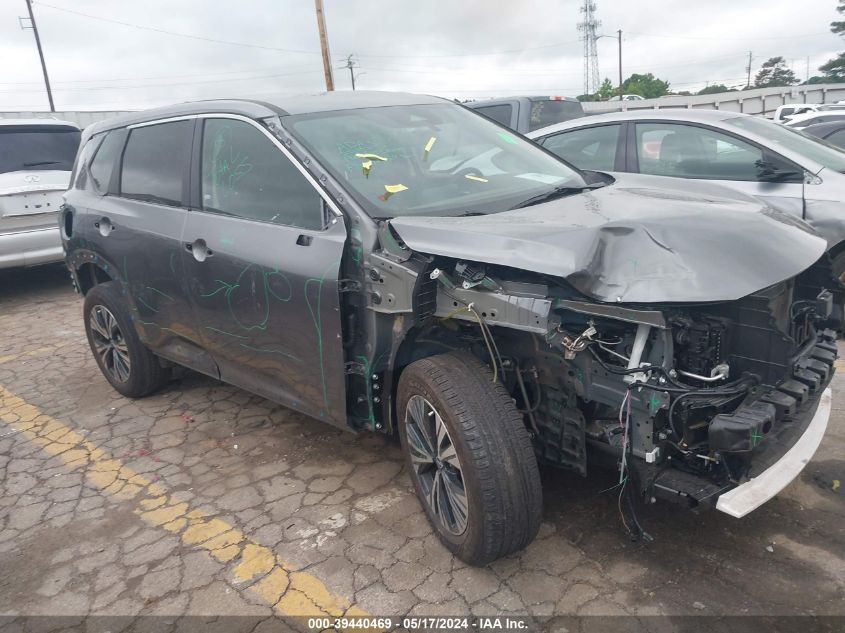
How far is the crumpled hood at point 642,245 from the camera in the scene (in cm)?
220

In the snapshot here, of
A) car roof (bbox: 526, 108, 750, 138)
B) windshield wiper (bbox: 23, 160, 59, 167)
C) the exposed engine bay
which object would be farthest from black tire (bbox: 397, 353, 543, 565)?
windshield wiper (bbox: 23, 160, 59, 167)

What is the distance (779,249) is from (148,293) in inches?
135

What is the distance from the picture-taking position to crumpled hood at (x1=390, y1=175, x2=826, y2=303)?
220cm

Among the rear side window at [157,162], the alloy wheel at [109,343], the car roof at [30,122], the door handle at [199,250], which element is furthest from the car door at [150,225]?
the car roof at [30,122]

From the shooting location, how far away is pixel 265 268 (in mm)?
3182

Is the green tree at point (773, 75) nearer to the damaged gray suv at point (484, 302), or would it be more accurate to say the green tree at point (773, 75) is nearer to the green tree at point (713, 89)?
the green tree at point (713, 89)

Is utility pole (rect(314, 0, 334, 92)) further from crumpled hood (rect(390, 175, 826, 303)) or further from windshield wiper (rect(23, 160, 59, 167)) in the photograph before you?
crumpled hood (rect(390, 175, 826, 303))

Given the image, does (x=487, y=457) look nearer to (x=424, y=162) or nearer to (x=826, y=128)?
(x=424, y=162)

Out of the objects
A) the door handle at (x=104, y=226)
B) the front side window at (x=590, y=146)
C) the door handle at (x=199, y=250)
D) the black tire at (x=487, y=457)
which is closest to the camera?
the black tire at (x=487, y=457)

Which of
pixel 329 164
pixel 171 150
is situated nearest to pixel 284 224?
pixel 329 164

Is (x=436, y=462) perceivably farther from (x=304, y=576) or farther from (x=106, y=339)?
(x=106, y=339)

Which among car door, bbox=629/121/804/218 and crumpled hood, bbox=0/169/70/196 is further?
crumpled hood, bbox=0/169/70/196

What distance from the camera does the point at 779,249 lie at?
240cm

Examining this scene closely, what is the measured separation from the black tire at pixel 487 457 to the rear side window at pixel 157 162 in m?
2.10
